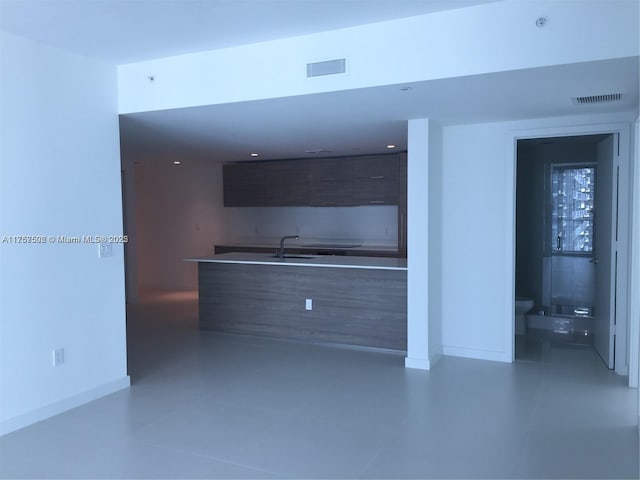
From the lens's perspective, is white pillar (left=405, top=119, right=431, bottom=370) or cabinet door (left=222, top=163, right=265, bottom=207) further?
cabinet door (left=222, top=163, right=265, bottom=207)

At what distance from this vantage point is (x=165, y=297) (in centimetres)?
814

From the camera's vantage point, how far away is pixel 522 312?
6035 millimetres

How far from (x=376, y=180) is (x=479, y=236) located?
265cm

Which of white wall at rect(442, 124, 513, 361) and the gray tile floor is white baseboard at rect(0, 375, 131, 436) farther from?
white wall at rect(442, 124, 513, 361)

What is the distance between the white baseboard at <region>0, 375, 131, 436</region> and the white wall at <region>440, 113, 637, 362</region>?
3.01 meters

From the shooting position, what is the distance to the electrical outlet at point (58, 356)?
3.46 meters

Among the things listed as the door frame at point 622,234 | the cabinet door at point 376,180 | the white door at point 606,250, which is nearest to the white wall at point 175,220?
the cabinet door at point 376,180

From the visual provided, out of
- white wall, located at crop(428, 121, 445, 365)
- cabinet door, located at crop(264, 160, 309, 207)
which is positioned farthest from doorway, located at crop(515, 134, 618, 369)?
cabinet door, located at crop(264, 160, 309, 207)

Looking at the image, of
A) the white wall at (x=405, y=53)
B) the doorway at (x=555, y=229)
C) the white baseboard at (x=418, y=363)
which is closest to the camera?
the white wall at (x=405, y=53)

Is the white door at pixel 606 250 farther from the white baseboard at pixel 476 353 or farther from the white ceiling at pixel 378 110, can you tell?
the white baseboard at pixel 476 353

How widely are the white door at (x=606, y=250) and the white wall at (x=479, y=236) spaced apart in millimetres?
659

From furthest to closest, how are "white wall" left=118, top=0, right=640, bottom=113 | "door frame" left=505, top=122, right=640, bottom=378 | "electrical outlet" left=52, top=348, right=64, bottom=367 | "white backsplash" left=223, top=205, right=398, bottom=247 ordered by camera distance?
"white backsplash" left=223, top=205, right=398, bottom=247 < "door frame" left=505, top=122, right=640, bottom=378 < "electrical outlet" left=52, top=348, right=64, bottom=367 < "white wall" left=118, top=0, right=640, bottom=113

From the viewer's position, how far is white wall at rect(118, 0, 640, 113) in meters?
2.69

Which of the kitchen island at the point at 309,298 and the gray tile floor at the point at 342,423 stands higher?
the kitchen island at the point at 309,298
